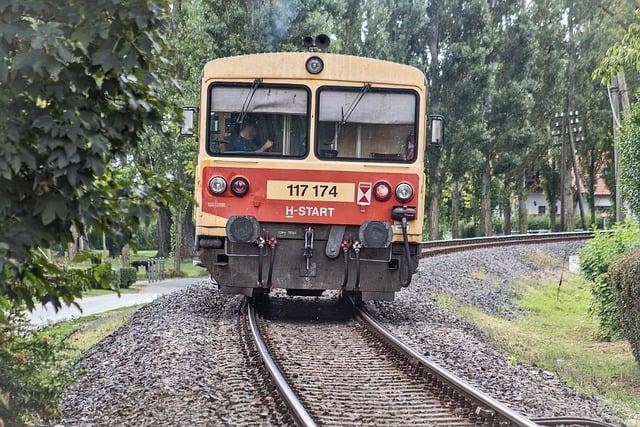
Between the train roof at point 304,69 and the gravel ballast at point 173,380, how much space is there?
301 cm

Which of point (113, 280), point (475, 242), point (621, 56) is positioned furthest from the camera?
point (475, 242)

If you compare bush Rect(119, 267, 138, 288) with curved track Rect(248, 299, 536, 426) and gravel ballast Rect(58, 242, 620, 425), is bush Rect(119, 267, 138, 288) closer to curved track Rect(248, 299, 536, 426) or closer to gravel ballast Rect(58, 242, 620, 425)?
gravel ballast Rect(58, 242, 620, 425)

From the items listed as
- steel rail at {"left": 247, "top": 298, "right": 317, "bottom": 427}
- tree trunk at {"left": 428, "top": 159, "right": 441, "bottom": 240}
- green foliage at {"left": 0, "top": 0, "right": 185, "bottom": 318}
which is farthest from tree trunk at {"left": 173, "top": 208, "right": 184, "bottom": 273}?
green foliage at {"left": 0, "top": 0, "right": 185, "bottom": 318}

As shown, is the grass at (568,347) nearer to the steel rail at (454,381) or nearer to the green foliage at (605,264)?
the green foliage at (605,264)

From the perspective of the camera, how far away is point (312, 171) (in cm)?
1073

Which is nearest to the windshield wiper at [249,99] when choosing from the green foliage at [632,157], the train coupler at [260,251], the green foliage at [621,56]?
the train coupler at [260,251]

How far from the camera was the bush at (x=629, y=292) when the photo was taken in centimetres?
1042

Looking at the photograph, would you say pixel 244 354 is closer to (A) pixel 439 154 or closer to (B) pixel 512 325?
(B) pixel 512 325

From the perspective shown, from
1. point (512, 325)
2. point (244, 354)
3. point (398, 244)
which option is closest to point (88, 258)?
point (244, 354)

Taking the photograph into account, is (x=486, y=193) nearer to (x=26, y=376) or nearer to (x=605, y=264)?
(x=605, y=264)

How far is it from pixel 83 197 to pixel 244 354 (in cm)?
421

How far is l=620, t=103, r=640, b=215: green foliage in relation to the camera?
17.6 m

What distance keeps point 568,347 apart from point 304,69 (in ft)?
21.7

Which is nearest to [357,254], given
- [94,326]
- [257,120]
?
[257,120]
